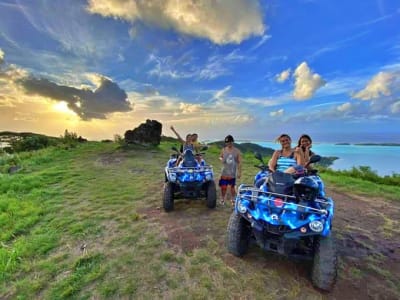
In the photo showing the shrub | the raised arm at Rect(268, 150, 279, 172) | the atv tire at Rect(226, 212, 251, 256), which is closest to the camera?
the atv tire at Rect(226, 212, 251, 256)

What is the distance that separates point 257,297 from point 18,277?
2815 millimetres

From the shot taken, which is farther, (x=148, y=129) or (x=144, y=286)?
(x=148, y=129)

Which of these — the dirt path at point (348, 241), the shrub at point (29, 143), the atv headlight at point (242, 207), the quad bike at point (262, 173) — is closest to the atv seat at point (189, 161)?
the dirt path at point (348, 241)

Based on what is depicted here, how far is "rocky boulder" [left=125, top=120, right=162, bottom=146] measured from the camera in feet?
53.0

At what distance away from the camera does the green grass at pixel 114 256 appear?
2.81 metres

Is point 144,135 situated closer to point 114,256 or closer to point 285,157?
point 114,256

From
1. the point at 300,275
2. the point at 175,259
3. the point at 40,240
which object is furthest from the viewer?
the point at 40,240

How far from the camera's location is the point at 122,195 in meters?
6.43

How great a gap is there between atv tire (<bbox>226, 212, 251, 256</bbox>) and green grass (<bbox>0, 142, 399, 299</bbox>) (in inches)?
5.2

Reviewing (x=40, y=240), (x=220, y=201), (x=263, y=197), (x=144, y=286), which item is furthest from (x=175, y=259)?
(x=220, y=201)

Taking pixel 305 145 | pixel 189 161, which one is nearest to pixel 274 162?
pixel 305 145

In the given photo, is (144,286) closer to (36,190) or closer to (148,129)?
(36,190)

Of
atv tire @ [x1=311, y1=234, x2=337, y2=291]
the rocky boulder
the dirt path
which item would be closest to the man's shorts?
the dirt path

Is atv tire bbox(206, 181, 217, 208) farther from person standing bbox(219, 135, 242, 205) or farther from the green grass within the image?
person standing bbox(219, 135, 242, 205)
